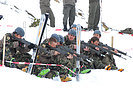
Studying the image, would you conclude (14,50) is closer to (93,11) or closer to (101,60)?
(101,60)

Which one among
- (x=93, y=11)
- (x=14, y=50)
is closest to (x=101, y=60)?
(x=14, y=50)

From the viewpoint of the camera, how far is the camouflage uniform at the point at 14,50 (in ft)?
15.1

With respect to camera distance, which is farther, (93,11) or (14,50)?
(93,11)

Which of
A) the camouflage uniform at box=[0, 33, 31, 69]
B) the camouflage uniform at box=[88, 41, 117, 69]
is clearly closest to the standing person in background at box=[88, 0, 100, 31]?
the camouflage uniform at box=[88, 41, 117, 69]

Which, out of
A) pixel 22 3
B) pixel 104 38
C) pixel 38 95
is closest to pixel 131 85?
pixel 38 95

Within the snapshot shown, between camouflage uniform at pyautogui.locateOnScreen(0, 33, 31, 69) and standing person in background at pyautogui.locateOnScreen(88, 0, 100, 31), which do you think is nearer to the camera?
camouflage uniform at pyautogui.locateOnScreen(0, 33, 31, 69)

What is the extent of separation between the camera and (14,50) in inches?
192

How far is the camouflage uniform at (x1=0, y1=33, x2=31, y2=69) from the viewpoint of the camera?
15.1 feet

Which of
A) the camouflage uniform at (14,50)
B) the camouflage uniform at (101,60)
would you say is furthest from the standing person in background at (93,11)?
the camouflage uniform at (14,50)

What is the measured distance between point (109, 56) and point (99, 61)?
36 cm

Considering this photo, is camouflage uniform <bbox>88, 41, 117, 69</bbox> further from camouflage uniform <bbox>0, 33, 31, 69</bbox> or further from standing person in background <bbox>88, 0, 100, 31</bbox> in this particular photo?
standing person in background <bbox>88, 0, 100, 31</bbox>

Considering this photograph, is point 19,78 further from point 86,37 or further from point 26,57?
point 86,37

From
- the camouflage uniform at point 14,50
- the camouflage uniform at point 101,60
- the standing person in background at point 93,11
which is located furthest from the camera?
the standing person in background at point 93,11

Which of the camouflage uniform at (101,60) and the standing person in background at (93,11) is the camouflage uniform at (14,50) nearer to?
the camouflage uniform at (101,60)
